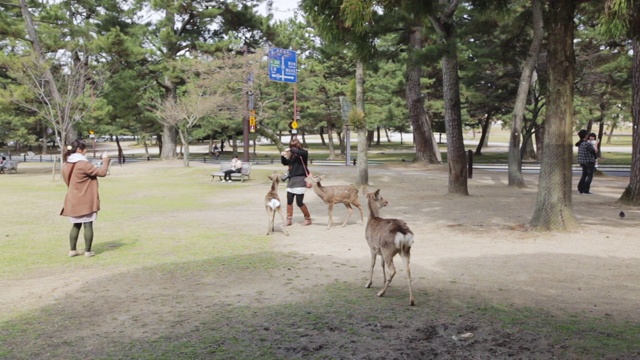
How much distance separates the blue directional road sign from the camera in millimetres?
27219

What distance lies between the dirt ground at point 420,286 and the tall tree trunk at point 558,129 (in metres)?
0.48

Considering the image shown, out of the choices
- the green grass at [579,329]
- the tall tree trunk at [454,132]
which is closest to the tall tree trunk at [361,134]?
the tall tree trunk at [454,132]

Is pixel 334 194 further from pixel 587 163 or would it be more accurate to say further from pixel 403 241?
pixel 587 163

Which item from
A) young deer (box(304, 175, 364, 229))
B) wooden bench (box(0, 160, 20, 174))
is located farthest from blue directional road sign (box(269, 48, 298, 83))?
young deer (box(304, 175, 364, 229))

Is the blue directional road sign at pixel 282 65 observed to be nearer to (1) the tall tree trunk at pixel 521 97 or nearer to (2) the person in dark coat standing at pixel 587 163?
(1) the tall tree trunk at pixel 521 97

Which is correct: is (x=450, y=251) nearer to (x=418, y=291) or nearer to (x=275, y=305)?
(x=418, y=291)

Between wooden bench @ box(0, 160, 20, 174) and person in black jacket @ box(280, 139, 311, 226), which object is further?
wooden bench @ box(0, 160, 20, 174)

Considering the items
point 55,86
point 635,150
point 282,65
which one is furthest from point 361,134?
point 55,86

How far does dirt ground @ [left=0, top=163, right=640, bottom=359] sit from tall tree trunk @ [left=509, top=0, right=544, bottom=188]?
21.8 ft

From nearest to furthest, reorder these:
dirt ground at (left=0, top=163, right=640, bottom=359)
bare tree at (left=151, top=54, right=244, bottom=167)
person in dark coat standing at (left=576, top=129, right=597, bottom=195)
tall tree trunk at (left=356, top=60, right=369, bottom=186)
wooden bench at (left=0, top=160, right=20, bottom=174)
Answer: dirt ground at (left=0, top=163, right=640, bottom=359)
person in dark coat standing at (left=576, top=129, right=597, bottom=195)
tall tree trunk at (left=356, top=60, right=369, bottom=186)
wooden bench at (left=0, top=160, right=20, bottom=174)
bare tree at (left=151, top=54, right=244, bottom=167)

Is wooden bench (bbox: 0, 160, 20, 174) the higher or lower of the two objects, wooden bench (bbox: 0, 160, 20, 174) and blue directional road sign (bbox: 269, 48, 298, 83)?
the lower

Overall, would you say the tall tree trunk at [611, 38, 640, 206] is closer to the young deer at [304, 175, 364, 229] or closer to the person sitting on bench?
the young deer at [304, 175, 364, 229]

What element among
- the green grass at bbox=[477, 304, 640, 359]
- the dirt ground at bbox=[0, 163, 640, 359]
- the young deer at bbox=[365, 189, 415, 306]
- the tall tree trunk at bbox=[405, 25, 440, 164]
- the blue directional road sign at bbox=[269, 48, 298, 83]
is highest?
the blue directional road sign at bbox=[269, 48, 298, 83]

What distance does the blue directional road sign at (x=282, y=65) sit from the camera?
89.3 ft
